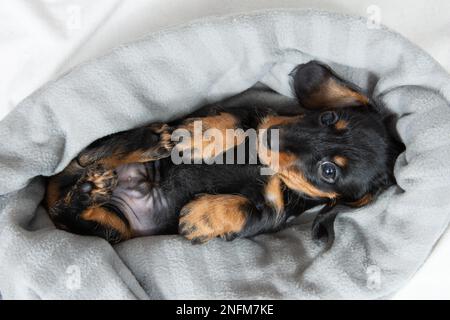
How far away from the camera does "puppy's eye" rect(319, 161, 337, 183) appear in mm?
1707

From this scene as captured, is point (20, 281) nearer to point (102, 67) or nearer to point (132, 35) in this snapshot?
point (102, 67)

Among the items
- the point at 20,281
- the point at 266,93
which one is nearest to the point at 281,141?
the point at 266,93

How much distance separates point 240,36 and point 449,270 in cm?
97

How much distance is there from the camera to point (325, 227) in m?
1.72

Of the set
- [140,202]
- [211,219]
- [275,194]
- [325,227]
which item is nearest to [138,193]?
[140,202]

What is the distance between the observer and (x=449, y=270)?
61.0 inches

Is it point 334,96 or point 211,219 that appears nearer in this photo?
point 211,219

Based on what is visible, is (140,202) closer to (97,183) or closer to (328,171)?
(97,183)

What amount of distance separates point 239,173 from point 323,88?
426 mm

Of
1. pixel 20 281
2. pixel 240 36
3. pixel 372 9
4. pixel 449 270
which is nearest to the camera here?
pixel 20 281

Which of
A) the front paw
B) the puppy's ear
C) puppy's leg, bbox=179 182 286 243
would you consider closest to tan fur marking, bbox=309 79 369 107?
the puppy's ear

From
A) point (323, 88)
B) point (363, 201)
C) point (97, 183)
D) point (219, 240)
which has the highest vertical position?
point (323, 88)

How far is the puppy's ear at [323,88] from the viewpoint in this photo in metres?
1.76

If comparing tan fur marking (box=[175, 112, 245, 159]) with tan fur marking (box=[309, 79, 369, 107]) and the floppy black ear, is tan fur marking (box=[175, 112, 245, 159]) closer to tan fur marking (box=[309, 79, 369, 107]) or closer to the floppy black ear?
tan fur marking (box=[309, 79, 369, 107])
